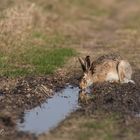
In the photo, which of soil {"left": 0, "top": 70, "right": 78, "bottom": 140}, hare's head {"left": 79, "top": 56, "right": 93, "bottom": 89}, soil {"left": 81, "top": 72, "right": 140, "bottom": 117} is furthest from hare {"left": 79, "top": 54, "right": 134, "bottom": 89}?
soil {"left": 0, "top": 70, "right": 78, "bottom": 140}

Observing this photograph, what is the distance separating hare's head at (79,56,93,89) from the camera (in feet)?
43.1

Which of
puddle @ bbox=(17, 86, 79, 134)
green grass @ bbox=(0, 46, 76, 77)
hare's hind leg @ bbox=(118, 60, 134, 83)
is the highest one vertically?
green grass @ bbox=(0, 46, 76, 77)

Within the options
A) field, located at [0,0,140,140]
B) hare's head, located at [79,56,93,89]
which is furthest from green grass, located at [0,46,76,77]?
hare's head, located at [79,56,93,89]

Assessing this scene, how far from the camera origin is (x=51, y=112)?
1154 centimetres

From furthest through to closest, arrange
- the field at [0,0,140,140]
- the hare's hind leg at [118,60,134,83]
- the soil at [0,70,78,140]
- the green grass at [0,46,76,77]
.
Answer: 1. the green grass at [0,46,76,77]
2. the hare's hind leg at [118,60,134,83]
3. the field at [0,0,140,140]
4. the soil at [0,70,78,140]

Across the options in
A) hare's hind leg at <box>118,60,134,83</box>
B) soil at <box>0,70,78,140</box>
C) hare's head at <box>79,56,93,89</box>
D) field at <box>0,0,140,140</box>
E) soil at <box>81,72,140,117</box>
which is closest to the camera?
soil at <box>0,70,78,140</box>

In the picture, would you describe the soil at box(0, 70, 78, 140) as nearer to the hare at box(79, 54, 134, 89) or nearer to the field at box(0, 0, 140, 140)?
the field at box(0, 0, 140, 140)

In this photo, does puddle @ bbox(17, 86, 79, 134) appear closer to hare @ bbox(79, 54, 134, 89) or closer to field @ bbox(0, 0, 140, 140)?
field @ bbox(0, 0, 140, 140)

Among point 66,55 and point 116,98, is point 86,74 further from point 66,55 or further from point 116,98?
point 66,55

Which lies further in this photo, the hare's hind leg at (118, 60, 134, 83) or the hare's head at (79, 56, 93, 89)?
the hare's hind leg at (118, 60, 134, 83)

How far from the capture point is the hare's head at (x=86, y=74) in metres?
13.1

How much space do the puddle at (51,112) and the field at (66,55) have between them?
16cm

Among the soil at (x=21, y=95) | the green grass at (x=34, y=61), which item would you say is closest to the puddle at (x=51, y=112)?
the soil at (x=21, y=95)

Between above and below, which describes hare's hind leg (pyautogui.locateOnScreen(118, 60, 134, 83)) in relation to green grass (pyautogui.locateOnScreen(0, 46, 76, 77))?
below
